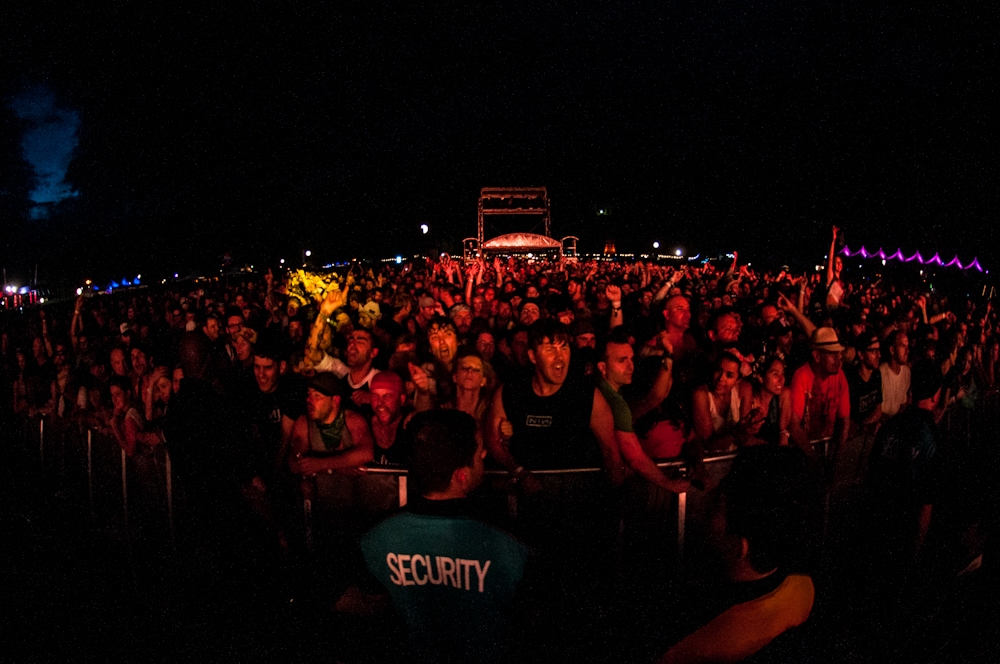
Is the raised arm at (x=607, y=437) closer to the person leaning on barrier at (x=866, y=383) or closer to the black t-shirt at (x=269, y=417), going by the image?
the black t-shirt at (x=269, y=417)

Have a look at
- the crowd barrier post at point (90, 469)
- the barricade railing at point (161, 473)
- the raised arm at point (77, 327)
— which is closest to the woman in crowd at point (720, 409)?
the barricade railing at point (161, 473)

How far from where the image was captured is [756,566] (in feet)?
6.71

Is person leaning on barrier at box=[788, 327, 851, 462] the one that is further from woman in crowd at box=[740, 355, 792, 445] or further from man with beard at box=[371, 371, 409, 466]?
man with beard at box=[371, 371, 409, 466]

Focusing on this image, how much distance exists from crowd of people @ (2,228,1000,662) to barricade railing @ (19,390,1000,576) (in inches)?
2.6

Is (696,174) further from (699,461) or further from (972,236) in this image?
(699,461)

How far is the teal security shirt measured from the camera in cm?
195

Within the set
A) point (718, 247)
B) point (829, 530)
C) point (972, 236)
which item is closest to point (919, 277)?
point (972, 236)

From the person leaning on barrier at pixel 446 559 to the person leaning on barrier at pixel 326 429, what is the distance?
1.90 metres

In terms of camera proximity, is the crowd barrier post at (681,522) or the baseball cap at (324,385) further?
the baseball cap at (324,385)

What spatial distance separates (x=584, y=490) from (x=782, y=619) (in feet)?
6.06

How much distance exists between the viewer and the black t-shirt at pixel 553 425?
3.77m

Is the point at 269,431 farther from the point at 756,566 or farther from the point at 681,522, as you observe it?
the point at 756,566

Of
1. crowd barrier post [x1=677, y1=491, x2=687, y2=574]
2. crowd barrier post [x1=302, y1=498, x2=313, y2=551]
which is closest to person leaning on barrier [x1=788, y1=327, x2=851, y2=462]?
crowd barrier post [x1=677, y1=491, x2=687, y2=574]

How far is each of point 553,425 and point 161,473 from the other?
2.99 m
